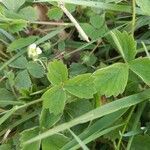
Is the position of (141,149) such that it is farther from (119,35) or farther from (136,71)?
(119,35)

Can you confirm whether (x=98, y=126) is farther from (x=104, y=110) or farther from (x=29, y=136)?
(x=29, y=136)

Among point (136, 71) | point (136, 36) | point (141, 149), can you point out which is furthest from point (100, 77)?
point (136, 36)

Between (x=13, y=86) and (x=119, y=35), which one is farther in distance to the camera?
(x=13, y=86)

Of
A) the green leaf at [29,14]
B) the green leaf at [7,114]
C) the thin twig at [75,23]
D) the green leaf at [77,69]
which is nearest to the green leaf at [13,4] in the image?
the green leaf at [29,14]

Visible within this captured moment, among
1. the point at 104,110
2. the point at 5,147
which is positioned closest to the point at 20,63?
the point at 5,147

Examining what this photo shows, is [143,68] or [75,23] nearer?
[143,68]

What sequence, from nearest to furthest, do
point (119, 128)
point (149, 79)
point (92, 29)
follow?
point (149, 79), point (119, 128), point (92, 29)
